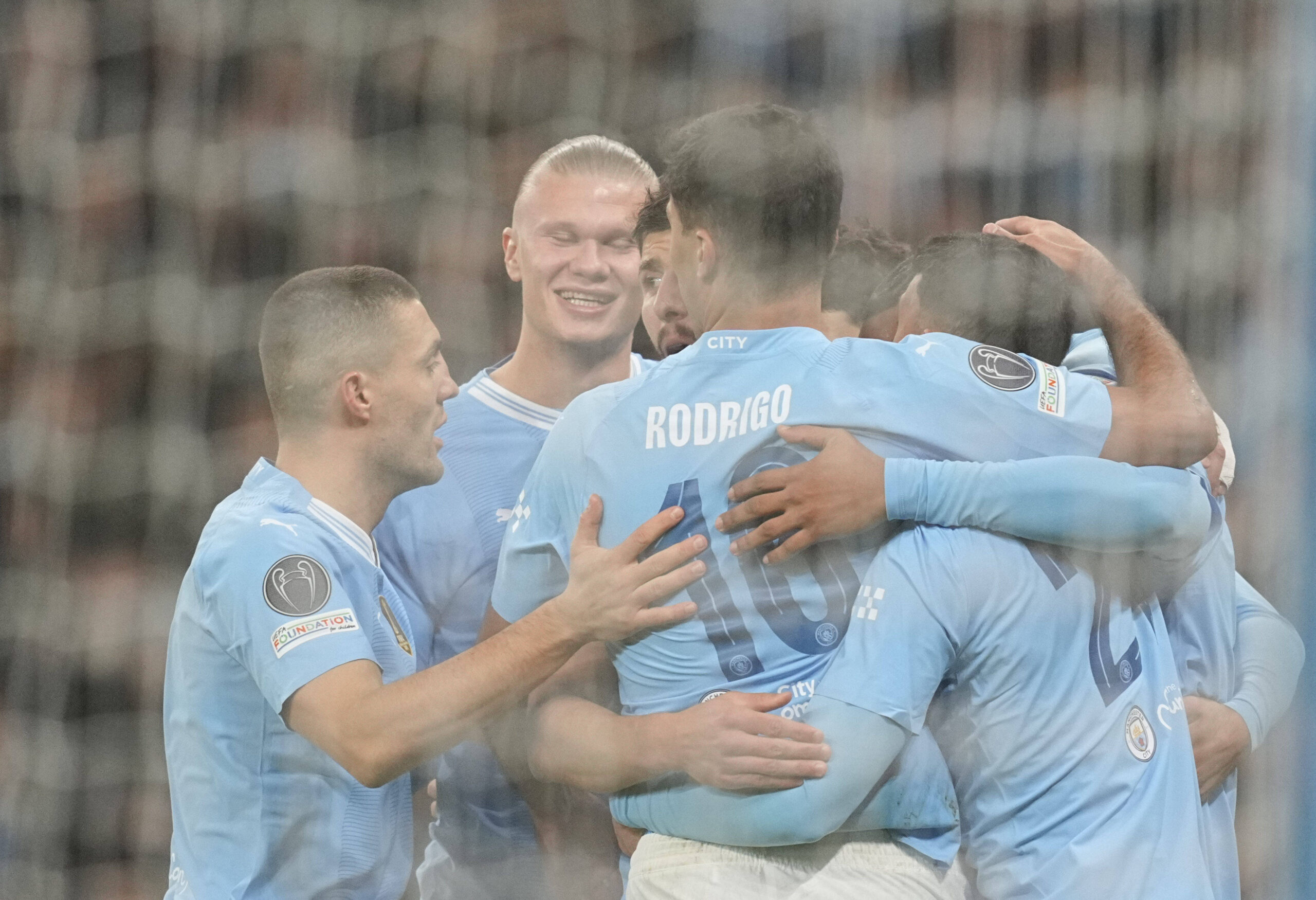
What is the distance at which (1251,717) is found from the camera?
1.95 meters

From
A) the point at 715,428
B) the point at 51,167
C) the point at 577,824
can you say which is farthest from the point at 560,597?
the point at 51,167

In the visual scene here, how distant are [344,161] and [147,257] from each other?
554 mm

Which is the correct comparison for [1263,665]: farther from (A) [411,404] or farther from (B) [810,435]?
(A) [411,404]

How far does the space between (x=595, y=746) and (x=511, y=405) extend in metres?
1.03

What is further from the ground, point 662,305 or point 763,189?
point 763,189

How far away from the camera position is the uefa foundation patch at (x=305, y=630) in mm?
1903

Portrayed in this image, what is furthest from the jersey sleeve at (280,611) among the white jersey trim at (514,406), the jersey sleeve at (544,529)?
the white jersey trim at (514,406)

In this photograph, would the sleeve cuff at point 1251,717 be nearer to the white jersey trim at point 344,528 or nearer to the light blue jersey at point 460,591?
the light blue jersey at point 460,591

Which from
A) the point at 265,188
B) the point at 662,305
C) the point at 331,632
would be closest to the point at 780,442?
the point at 331,632

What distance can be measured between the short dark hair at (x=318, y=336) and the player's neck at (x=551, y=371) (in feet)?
1.40

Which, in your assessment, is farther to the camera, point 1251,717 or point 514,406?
point 514,406

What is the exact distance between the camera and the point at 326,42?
3.35 m

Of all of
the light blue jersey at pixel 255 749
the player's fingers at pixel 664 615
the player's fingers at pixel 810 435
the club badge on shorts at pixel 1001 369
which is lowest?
the light blue jersey at pixel 255 749

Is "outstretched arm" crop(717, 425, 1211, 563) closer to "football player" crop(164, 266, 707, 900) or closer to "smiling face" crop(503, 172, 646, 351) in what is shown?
"football player" crop(164, 266, 707, 900)
